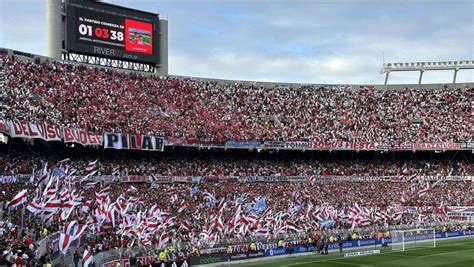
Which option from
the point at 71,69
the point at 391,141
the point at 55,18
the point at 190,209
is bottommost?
the point at 190,209

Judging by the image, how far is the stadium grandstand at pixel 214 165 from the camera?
36219 mm

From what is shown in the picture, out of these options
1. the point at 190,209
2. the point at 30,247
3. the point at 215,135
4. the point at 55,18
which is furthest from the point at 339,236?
the point at 55,18

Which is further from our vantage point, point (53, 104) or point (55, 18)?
point (55, 18)

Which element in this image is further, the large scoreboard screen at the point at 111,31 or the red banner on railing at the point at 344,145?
the red banner on railing at the point at 344,145

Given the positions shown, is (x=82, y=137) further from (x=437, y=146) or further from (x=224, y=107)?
(x=437, y=146)

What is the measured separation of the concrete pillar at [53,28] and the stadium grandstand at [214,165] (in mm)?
207

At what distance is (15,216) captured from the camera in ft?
114

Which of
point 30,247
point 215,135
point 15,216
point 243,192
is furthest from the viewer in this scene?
point 215,135

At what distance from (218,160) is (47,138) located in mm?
24086

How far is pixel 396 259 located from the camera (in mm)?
44344

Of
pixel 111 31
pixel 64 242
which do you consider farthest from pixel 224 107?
pixel 64 242

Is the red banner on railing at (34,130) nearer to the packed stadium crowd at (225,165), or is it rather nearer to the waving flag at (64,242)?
the packed stadium crowd at (225,165)

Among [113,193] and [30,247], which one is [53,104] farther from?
[30,247]

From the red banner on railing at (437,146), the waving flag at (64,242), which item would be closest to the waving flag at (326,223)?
the waving flag at (64,242)
